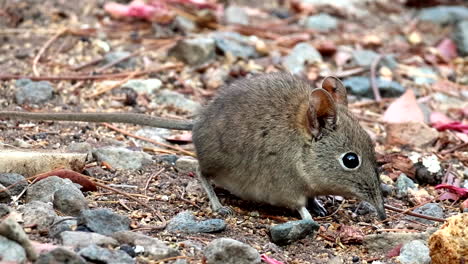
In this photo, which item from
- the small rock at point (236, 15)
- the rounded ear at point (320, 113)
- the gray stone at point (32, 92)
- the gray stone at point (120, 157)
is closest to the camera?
the rounded ear at point (320, 113)

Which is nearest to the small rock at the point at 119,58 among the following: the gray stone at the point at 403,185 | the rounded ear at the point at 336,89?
the rounded ear at the point at 336,89

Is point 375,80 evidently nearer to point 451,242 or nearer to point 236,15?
point 236,15

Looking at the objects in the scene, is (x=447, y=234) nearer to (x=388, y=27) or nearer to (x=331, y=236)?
(x=331, y=236)

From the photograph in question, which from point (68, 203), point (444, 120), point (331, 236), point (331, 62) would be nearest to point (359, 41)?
point (331, 62)

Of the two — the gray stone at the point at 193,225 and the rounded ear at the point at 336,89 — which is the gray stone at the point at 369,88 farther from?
the gray stone at the point at 193,225

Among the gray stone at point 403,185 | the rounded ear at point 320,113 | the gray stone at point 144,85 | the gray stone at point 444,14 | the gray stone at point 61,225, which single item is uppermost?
the rounded ear at point 320,113

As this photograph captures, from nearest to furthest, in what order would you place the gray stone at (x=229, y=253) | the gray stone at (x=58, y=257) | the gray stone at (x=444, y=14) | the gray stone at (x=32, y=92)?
the gray stone at (x=58, y=257), the gray stone at (x=229, y=253), the gray stone at (x=32, y=92), the gray stone at (x=444, y=14)
